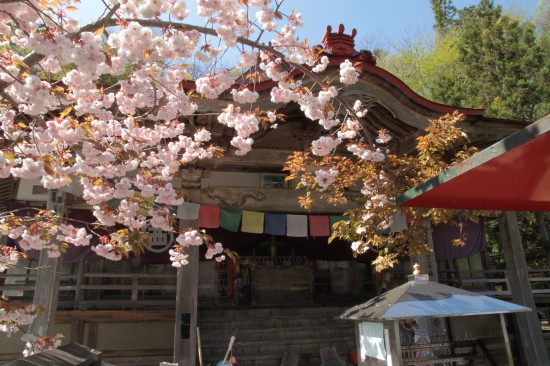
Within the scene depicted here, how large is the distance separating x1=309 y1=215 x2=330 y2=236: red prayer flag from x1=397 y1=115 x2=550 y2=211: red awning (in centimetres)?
391

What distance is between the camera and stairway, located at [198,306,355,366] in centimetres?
832

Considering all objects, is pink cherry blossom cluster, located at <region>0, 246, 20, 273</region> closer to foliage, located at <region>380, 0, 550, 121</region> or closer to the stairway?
the stairway

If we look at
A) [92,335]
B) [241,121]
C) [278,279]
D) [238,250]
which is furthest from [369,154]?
[278,279]

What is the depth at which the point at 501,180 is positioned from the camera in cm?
329

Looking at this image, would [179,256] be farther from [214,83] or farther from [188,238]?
[214,83]

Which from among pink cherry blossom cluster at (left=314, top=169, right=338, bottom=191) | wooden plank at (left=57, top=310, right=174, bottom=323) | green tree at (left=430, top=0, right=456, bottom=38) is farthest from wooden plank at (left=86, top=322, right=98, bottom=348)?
green tree at (left=430, top=0, right=456, bottom=38)

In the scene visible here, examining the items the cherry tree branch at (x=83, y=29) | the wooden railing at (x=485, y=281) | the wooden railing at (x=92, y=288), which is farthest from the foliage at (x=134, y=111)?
the wooden railing at (x=485, y=281)

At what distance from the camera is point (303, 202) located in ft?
19.8

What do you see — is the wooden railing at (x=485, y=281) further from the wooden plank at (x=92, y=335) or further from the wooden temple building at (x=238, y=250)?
the wooden plank at (x=92, y=335)

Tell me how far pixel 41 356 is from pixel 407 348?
3055 millimetres

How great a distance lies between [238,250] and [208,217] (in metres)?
2.60

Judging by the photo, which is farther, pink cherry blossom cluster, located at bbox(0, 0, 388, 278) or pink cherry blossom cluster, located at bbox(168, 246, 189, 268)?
pink cherry blossom cluster, located at bbox(168, 246, 189, 268)

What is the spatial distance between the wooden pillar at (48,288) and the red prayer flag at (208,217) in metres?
2.39

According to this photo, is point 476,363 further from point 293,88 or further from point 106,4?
point 106,4
